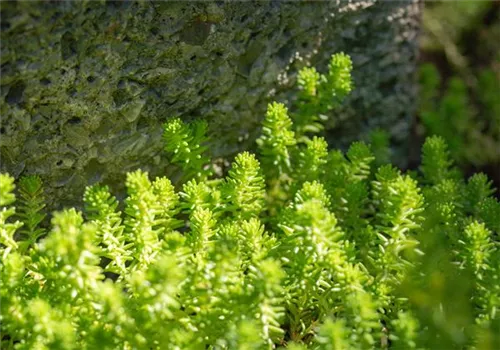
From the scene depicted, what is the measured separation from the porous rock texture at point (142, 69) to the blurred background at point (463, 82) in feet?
1.33

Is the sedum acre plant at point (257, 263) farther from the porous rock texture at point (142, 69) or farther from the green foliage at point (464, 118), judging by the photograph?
the green foliage at point (464, 118)

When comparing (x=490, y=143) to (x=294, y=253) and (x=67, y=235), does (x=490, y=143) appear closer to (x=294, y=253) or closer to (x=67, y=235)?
(x=294, y=253)

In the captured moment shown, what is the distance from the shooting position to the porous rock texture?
1.63 m

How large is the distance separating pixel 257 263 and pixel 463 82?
188 cm

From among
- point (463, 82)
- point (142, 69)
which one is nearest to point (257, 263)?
point (142, 69)

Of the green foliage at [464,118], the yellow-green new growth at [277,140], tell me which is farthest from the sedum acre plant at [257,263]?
the green foliage at [464,118]

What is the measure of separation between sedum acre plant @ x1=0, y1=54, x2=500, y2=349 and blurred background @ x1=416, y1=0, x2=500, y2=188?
0.53 meters

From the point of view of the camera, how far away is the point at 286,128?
1.93 metres

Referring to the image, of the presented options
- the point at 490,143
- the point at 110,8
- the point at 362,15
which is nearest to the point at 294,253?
A: the point at 110,8

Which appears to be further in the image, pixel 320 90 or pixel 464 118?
pixel 464 118

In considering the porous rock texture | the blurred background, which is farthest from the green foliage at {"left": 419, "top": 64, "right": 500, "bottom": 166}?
the porous rock texture

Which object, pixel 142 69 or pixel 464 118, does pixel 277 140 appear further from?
pixel 464 118

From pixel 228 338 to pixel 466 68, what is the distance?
2.15m

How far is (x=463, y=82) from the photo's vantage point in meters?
3.01
